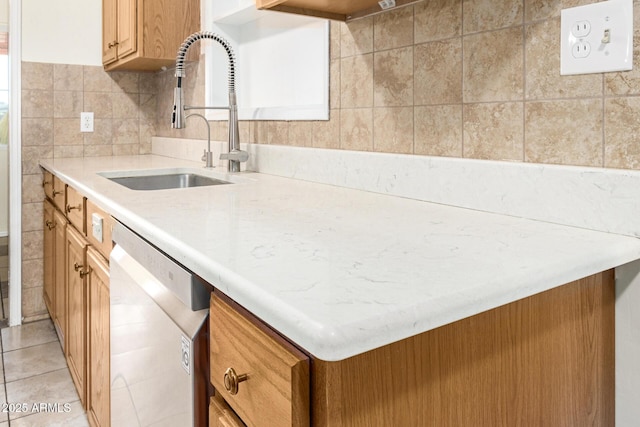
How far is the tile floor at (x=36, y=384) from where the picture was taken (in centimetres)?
189

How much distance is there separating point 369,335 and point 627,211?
21.9 inches

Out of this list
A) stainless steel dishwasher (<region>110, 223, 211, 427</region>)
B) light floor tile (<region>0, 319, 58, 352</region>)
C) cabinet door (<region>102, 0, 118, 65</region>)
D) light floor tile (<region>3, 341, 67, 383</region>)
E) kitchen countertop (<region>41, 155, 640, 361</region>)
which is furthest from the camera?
cabinet door (<region>102, 0, 118, 65</region>)

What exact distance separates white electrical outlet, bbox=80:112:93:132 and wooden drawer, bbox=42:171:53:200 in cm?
33

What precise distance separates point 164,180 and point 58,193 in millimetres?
447

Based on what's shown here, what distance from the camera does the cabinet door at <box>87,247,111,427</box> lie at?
1427mm

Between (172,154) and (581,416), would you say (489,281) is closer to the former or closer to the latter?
(581,416)

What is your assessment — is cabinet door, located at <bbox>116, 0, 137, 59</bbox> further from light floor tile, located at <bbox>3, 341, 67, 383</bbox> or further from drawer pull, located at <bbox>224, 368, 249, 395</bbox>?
drawer pull, located at <bbox>224, 368, 249, 395</bbox>

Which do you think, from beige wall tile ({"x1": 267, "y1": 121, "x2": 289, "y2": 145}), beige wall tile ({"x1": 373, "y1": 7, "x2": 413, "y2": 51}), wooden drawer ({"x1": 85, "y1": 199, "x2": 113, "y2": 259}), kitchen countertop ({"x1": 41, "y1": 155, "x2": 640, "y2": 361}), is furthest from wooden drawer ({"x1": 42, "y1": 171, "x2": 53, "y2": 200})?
beige wall tile ({"x1": 373, "y1": 7, "x2": 413, "y2": 51})

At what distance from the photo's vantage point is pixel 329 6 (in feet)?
4.45

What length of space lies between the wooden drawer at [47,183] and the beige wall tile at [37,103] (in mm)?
311

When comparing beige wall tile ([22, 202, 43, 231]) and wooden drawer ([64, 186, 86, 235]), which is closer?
wooden drawer ([64, 186, 86, 235])

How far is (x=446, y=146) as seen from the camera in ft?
3.94

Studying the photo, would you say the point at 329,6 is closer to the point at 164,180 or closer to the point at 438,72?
the point at 438,72

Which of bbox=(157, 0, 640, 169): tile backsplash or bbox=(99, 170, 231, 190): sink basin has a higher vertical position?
bbox=(157, 0, 640, 169): tile backsplash
